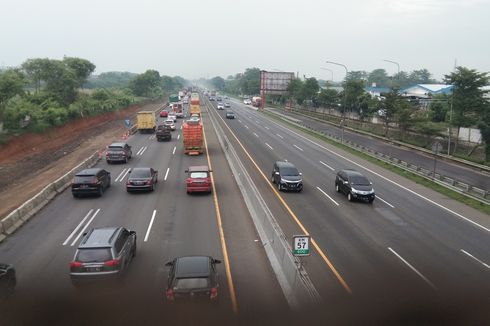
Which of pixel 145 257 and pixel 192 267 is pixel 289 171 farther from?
pixel 192 267

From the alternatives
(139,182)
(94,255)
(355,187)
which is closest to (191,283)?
(94,255)

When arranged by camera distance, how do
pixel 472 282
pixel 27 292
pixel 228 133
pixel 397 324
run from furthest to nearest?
pixel 228 133 → pixel 472 282 → pixel 27 292 → pixel 397 324

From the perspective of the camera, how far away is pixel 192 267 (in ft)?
40.7

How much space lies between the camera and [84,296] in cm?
1269

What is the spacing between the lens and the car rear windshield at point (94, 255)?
524 inches

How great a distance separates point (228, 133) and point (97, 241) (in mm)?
48347

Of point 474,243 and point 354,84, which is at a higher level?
point 354,84

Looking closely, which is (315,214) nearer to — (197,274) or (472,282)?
(472,282)

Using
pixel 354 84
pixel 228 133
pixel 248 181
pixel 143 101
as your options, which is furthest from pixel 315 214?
pixel 143 101

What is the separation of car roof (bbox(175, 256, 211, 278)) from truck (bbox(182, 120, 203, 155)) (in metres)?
29.1

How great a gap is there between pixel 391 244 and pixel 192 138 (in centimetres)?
2635

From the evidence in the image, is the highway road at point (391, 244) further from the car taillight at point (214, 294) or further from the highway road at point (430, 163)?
the highway road at point (430, 163)

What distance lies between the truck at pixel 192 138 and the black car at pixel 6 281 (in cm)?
2895

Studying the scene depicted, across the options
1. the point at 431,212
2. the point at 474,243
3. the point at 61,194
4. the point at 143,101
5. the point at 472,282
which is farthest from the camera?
the point at 143,101
